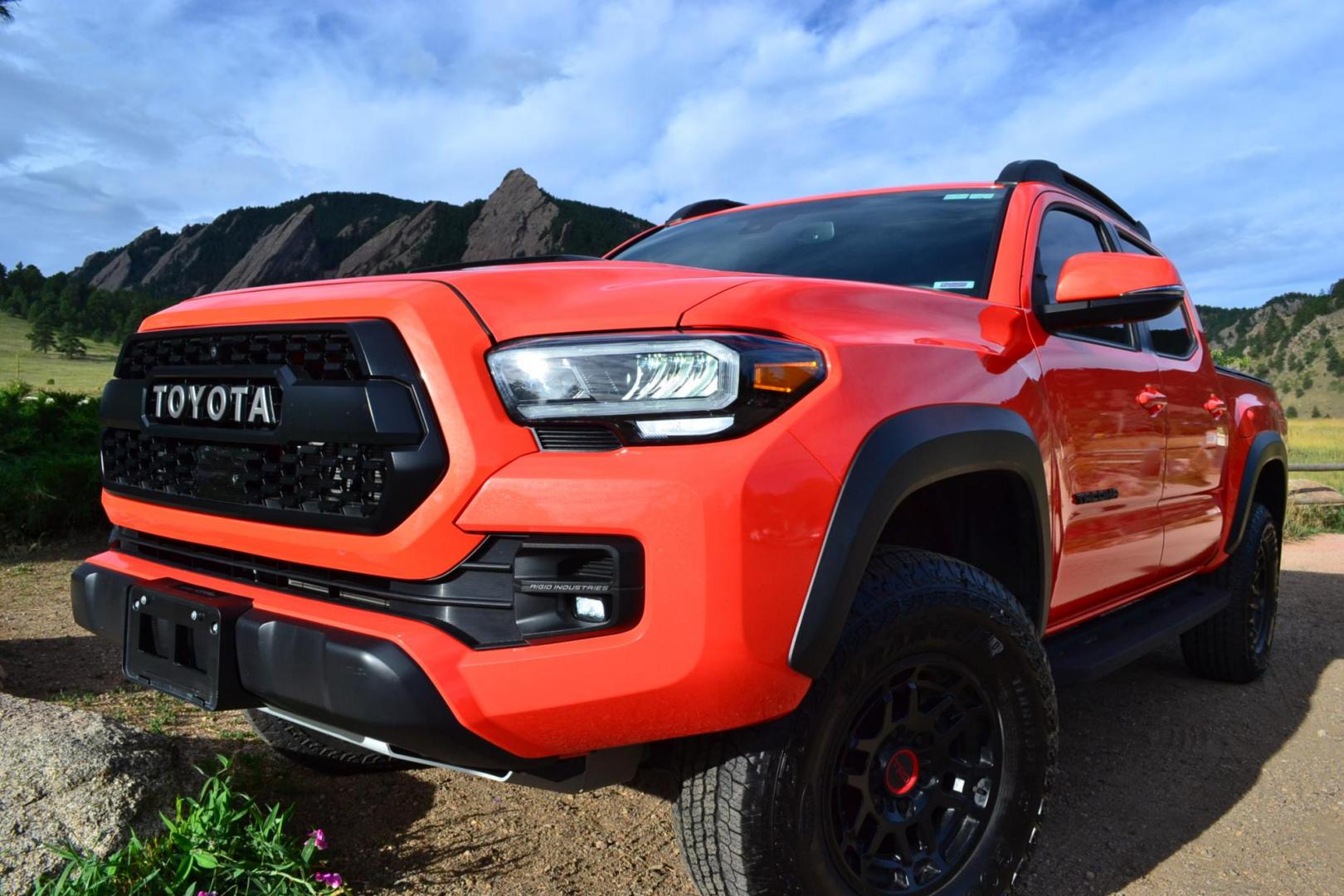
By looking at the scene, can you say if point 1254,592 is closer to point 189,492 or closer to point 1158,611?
point 1158,611

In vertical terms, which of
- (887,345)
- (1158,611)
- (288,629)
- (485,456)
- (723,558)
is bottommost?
(1158,611)

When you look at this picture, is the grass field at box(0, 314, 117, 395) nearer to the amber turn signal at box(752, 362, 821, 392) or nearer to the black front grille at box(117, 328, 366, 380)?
the black front grille at box(117, 328, 366, 380)

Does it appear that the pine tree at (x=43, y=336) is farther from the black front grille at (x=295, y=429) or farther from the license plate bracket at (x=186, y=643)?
the license plate bracket at (x=186, y=643)

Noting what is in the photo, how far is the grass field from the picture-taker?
822 cm

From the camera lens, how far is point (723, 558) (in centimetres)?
147

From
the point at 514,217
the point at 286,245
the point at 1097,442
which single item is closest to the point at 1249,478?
the point at 1097,442

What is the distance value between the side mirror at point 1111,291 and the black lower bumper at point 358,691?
1.67 meters

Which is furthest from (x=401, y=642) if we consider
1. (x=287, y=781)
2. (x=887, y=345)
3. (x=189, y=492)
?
(x=287, y=781)

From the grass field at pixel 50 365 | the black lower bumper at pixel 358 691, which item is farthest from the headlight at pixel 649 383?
the grass field at pixel 50 365

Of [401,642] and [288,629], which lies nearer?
[401,642]

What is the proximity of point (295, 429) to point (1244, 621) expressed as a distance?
399cm

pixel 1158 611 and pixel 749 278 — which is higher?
pixel 749 278

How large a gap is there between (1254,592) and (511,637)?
13.0ft

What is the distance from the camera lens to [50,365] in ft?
50.8
